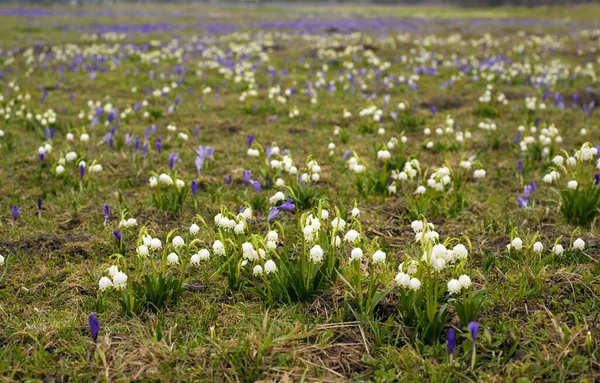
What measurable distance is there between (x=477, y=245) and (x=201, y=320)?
9.05 feet

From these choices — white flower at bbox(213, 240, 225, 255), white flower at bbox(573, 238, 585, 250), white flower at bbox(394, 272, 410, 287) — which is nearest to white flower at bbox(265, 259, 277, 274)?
white flower at bbox(213, 240, 225, 255)

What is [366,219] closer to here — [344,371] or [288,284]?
[288,284]

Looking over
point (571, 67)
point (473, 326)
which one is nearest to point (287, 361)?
point (473, 326)

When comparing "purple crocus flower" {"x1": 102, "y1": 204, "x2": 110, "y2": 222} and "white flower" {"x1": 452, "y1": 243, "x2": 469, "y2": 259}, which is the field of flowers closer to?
"white flower" {"x1": 452, "y1": 243, "x2": 469, "y2": 259}

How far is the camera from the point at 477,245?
196 inches

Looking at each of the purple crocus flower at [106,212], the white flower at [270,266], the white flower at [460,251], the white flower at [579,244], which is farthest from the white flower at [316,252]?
the purple crocus flower at [106,212]

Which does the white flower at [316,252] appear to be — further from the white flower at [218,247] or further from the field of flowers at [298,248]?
the white flower at [218,247]

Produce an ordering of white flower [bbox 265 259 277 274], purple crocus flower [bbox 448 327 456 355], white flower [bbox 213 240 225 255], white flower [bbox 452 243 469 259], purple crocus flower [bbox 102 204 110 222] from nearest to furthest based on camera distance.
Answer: purple crocus flower [bbox 448 327 456 355] → white flower [bbox 452 243 469 259] → white flower [bbox 265 259 277 274] → white flower [bbox 213 240 225 255] → purple crocus flower [bbox 102 204 110 222]

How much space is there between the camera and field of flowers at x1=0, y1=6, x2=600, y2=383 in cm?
338

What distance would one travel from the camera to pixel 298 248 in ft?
16.0

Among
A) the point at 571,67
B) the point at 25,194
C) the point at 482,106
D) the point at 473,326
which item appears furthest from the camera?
the point at 571,67

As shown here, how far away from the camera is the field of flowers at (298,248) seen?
3.38 metres

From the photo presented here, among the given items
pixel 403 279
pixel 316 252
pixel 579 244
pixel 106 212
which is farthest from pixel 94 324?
pixel 579 244

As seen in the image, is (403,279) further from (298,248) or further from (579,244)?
(579,244)
